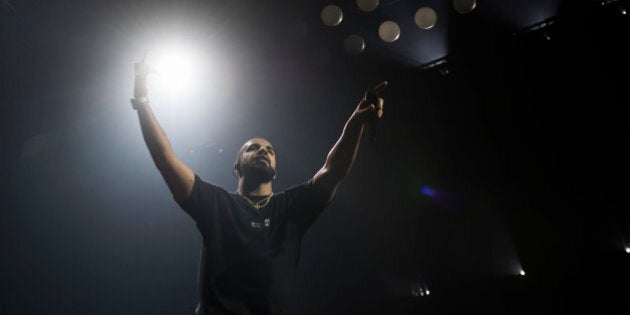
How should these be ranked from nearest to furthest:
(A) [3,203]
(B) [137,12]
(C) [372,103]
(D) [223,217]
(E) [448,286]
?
(D) [223,217] < (C) [372,103] < (B) [137,12] < (A) [3,203] < (E) [448,286]

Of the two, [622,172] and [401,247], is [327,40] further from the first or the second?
[622,172]

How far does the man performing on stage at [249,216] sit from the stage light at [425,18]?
1753mm

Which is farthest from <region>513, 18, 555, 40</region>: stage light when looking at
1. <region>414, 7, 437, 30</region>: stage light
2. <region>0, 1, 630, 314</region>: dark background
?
<region>414, 7, 437, 30</region>: stage light

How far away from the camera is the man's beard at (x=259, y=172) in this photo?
1788 millimetres

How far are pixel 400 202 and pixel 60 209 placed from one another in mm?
3336

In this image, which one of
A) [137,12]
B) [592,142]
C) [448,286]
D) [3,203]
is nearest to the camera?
[137,12]

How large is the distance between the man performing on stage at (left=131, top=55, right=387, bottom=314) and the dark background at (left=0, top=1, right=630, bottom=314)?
5.81 ft

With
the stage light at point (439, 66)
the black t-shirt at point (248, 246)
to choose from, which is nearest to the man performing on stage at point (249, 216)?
the black t-shirt at point (248, 246)

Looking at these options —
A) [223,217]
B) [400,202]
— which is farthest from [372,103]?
[400,202]

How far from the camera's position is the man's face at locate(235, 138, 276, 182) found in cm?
179

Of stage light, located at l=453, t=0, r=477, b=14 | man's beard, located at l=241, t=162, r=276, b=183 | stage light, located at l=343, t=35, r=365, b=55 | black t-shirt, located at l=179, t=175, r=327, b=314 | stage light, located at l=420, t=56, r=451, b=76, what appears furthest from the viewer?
stage light, located at l=420, t=56, r=451, b=76

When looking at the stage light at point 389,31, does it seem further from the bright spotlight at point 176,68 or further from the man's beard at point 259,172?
the man's beard at point 259,172

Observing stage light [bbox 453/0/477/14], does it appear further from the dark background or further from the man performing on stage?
the man performing on stage

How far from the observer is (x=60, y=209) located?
3420 millimetres
